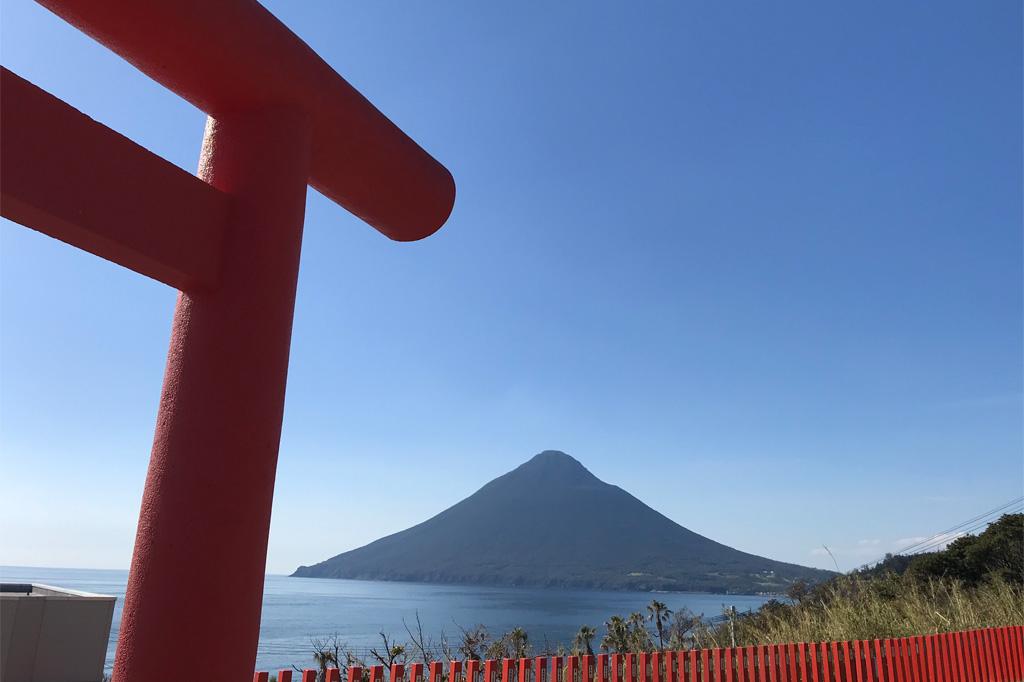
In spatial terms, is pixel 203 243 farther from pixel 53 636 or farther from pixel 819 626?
pixel 819 626

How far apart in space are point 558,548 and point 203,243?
165202mm

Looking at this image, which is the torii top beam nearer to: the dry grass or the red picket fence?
the red picket fence

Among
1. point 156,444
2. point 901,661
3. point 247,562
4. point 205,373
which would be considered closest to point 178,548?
point 247,562

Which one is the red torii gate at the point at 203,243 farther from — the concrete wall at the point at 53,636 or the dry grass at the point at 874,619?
the dry grass at the point at 874,619

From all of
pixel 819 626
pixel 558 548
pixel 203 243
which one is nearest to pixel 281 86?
pixel 203 243

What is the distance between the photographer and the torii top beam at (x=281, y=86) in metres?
2.07

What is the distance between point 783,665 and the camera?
608 centimetres

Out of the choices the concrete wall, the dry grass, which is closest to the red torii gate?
the concrete wall

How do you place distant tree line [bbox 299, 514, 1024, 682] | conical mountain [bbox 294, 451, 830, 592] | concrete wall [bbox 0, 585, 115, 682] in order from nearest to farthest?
1. concrete wall [bbox 0, 585, 115, 682]
2. distant tree line [bbox 299, 514, 1024, 682]
3. conical mountain [bbox 294, 451, 830, 592]

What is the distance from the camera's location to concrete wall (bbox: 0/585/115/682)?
4.31 metres

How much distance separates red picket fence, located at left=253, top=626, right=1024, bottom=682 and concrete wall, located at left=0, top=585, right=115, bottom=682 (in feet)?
4.08

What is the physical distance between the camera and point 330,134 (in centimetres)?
264

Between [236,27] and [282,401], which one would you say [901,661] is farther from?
[236,27]

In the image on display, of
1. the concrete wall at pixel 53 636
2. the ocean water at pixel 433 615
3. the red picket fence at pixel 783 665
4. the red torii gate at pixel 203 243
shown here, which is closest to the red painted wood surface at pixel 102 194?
the red torii gate at pixel 203 243
